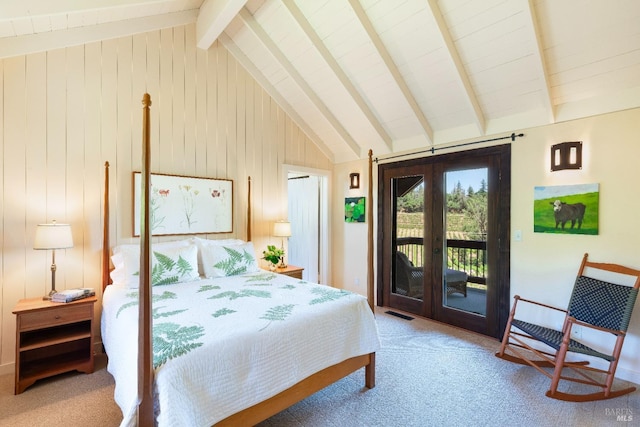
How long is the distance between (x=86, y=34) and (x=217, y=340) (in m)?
3.21

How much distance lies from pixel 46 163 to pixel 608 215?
5.02 m

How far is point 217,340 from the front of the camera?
1.64 m

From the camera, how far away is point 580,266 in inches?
111

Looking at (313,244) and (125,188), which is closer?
(125,188)


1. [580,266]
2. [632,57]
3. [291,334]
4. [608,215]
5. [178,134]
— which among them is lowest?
[291,334]

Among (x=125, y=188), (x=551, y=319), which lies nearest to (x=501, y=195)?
(x=551, y=319)

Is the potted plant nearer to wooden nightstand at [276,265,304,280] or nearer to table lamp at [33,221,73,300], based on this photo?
wooden nightstand at [276,265,304,280]

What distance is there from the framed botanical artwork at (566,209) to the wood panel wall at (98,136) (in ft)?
10.7

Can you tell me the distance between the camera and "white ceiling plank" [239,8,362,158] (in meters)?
3.53

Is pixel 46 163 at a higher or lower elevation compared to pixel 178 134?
lower

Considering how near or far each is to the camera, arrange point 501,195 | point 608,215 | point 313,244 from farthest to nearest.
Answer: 1. point 313,244
2. point 501,195
3. point 608,215

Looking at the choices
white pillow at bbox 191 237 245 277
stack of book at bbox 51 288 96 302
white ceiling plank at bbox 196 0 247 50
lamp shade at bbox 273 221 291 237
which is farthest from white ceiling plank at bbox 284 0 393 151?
stack of book at bbox 51 288 96 302

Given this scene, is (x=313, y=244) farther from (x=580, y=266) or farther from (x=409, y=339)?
(x=580, y=266)

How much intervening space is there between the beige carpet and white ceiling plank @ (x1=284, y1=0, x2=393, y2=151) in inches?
111
